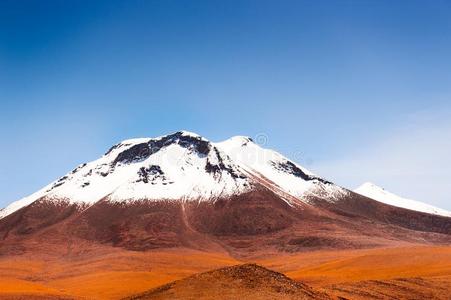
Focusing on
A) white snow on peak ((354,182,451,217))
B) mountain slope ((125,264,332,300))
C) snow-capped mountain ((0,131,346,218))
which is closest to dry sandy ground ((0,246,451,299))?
mountain slope ((125,264,332,300))

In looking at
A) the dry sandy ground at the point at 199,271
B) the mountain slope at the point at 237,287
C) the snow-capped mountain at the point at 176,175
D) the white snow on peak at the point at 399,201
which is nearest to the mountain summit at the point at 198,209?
the snow-capped mountain at the point at 176,175

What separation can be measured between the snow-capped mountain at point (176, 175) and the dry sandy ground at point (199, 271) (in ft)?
121

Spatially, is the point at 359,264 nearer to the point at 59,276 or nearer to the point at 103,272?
the point at 103,272

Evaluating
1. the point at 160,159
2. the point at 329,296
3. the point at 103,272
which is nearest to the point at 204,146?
the point at 160,159

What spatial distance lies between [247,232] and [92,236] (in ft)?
108

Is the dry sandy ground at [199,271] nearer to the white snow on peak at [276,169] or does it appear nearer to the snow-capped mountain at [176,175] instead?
the snow-capped mountain at [176,175]

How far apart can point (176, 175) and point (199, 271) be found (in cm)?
6845

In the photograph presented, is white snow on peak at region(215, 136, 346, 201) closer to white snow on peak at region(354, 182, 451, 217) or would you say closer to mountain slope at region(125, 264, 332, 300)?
white snow on peak at region(354, 182, 451, 217)

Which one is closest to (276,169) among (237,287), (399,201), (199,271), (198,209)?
(198,209)

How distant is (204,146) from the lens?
529 feet

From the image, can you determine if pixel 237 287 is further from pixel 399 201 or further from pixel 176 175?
pixel 399 201

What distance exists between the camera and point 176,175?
494 ft

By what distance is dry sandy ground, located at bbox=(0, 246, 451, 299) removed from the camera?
41219mm

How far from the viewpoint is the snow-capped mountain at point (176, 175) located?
142 metres
